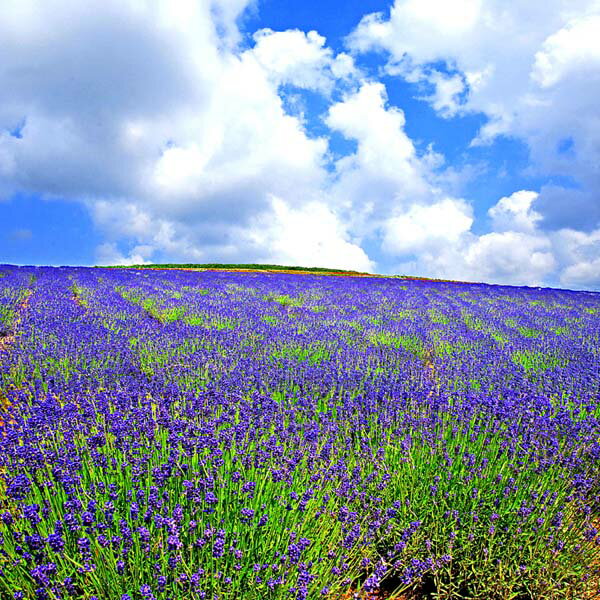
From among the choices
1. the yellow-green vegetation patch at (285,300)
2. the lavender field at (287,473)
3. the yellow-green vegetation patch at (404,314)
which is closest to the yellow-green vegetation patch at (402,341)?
the lavender field at (287,473)

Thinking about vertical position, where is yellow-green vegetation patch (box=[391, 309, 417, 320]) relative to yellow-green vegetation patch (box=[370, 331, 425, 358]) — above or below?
above

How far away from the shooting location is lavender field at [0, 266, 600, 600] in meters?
1.62

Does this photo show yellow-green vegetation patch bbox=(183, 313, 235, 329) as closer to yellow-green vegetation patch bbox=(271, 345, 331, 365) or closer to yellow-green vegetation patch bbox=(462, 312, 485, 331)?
yellow-green vegetation patch bbox=(271, 345, 331, 365)

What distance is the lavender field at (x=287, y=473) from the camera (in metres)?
1.62

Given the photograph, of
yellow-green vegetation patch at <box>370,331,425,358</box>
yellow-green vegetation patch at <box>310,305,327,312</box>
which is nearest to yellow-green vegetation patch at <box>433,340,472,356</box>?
yellow-green vegetation patch at <box>370,331,425,358</box>

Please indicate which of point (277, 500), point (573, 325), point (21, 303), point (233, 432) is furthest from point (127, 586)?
point (573, 325)

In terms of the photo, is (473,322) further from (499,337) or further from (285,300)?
(285,300)

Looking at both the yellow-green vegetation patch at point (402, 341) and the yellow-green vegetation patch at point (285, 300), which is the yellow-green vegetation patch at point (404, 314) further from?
the yellow-green vegetation patch at point (285, 300)

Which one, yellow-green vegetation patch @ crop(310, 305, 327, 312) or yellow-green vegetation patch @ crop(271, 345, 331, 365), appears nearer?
yellow-green vegetation patch @ crop(271, 345, 331, 365)

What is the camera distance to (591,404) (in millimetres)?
3428

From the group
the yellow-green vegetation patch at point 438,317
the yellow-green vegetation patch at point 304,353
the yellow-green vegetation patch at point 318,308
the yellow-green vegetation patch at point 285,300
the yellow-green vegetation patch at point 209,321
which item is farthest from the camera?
the yellow-green vegetation patch at point 285,300

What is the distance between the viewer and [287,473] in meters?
2.05

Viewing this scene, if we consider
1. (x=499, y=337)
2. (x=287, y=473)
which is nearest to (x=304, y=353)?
(x=287, y=473)

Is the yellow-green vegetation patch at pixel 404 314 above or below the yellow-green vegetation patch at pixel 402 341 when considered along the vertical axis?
above
